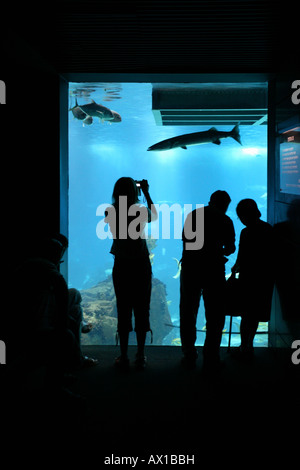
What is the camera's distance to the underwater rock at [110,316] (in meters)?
16.2

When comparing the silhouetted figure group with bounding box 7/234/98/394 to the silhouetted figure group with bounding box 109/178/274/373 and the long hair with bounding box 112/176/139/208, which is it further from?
the long hair with bounding box 112/176/139/208

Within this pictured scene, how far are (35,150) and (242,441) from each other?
13.6 feet

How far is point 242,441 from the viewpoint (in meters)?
2.77

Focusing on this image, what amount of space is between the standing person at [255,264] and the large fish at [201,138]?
3206mm

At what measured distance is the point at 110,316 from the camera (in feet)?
57.9

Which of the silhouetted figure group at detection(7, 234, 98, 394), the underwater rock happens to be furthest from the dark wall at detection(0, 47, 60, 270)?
the underwater rock

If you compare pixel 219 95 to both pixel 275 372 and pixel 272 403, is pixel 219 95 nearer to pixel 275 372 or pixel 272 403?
pixel 275 372

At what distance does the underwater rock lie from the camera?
53.1ft

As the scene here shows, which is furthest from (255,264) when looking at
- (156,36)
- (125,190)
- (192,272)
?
(156,36)

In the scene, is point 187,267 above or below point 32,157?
below

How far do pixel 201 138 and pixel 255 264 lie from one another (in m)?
3.99

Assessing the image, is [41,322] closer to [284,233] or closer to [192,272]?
[192,272]

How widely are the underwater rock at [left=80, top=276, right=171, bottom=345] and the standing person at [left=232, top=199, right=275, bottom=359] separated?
A: 11912 mm

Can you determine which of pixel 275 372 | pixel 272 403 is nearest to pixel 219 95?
pixel 275 372
